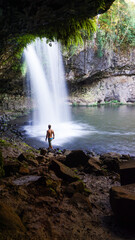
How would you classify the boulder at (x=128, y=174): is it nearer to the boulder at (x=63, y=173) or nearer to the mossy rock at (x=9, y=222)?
the boulder at (x=63, y=173)

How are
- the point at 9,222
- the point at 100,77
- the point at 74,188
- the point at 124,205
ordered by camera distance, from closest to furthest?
the point at 9,222
the point at 124,205
the point at 74,188
the point at 100,77

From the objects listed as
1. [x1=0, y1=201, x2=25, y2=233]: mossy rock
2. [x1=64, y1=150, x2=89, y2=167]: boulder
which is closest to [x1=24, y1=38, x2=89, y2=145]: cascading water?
[x1=64, y1=150, x2=89, y2=167]: boulder

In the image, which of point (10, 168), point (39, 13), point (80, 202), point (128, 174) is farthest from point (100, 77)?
point (80, 202)

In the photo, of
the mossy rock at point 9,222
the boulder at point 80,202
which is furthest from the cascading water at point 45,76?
the mossy rock at point 9,222

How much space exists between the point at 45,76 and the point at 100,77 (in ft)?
45.9

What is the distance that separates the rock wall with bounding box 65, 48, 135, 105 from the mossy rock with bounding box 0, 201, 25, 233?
32.4 m

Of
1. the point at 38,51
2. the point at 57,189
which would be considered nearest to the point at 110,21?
the point at 38,51

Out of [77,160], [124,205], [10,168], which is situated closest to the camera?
[124,205]

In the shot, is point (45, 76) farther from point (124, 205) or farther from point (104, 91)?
point (124, 205)

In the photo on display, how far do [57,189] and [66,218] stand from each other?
24.6 inches

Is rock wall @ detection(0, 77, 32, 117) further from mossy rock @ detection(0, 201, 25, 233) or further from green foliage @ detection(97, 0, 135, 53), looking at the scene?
mossy rock @ detection(0, 201, 25, 233)

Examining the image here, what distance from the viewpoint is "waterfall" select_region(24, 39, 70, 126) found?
25.0m

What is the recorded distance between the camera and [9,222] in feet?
4.91

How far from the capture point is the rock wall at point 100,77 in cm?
3212
